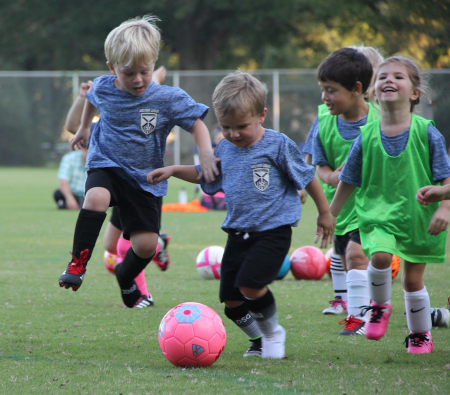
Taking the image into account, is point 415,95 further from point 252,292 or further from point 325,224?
point 252,292

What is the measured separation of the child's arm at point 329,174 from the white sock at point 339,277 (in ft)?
2.79

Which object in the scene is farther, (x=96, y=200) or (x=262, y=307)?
(x=96, y=200)

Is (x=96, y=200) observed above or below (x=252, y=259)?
above

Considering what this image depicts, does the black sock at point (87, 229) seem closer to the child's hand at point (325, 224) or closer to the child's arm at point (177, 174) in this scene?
the child's arm at point (177, 174)

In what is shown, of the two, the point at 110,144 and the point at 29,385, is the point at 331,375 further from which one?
the point at 110,144

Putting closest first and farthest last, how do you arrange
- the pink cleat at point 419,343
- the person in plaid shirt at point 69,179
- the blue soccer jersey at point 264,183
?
the blue soccer jersey at point 264,183 < the pink cleat at point 419,343 < the person in plaid shirt at point 69,179

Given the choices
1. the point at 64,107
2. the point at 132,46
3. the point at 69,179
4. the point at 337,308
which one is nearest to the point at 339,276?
the point at 337,308

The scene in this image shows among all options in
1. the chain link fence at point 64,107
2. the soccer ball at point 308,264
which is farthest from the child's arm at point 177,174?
the chain link fence at point 64,107

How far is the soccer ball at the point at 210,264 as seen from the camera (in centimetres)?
645

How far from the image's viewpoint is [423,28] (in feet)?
77.4

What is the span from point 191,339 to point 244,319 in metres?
0.45

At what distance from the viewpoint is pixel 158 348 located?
13.0 ft

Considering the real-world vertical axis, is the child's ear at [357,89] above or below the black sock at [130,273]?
above

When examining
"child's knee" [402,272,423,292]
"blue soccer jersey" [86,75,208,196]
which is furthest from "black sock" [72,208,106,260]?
"child's knee" [402,272,423,292]
